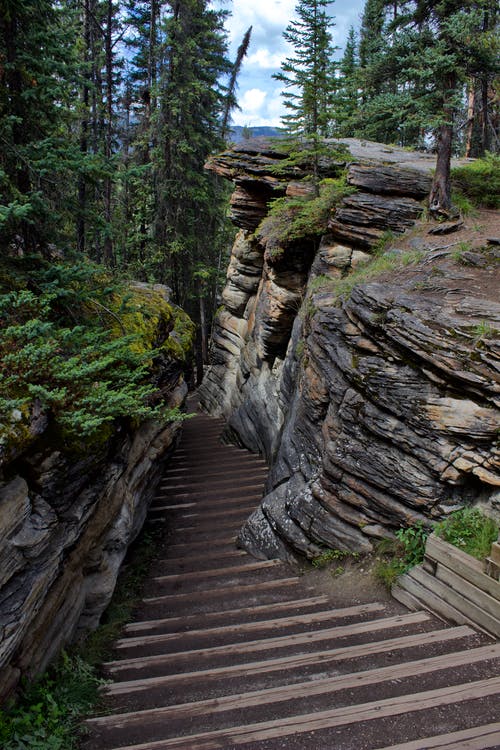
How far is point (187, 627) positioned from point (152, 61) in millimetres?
22310

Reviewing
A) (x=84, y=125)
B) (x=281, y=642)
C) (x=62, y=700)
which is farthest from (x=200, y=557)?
(x=84, y=125)

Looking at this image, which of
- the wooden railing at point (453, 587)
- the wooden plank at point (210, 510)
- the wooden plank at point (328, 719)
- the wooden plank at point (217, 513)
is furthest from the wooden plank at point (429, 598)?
the wooden plank at point (210, 510)

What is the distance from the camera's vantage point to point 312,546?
23.7 ft

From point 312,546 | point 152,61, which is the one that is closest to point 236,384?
point 312,546

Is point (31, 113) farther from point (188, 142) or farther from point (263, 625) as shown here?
point (188, 142)

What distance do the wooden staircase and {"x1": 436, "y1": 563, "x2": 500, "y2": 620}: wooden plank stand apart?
290 millimetres

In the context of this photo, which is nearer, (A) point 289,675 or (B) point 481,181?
(A) point 289,675

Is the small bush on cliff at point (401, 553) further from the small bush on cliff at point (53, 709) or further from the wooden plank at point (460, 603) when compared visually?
the small bush on cliff at point (53, 709)

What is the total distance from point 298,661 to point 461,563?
84.3 inches

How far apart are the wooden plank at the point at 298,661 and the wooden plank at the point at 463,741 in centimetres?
125

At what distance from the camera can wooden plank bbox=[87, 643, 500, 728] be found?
3.98m

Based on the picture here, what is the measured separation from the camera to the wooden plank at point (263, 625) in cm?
555

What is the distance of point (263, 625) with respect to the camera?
5.63 meters

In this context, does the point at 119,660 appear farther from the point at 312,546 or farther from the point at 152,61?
the point at 152,61
